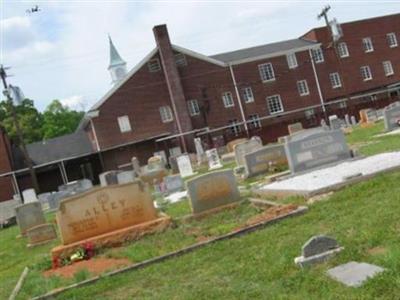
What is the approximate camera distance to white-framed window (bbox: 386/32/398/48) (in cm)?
6028

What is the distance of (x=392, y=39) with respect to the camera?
6056 centimetres

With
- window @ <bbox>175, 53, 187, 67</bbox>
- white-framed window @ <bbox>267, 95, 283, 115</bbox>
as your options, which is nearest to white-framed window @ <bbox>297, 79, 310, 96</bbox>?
white-framed window @ <bbox>267, 95, 283, 115</bbox>

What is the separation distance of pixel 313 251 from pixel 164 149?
43586 millimetres

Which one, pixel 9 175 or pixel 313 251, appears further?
pixel 9 175

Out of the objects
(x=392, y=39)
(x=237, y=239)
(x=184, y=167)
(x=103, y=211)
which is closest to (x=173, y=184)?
(x=184, y=167)

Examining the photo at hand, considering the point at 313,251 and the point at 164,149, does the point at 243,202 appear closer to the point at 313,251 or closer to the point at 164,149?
the point at 313,251

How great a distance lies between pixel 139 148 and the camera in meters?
50.0

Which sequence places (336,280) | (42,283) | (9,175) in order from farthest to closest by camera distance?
(9,175) < (42,283) < (336,280)

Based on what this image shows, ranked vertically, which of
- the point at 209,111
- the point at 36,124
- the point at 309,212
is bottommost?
the point at 309,212

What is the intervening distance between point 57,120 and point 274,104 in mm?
45189

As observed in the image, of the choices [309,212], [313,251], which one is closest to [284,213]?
[309,212]

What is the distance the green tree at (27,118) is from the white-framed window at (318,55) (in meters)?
40.9

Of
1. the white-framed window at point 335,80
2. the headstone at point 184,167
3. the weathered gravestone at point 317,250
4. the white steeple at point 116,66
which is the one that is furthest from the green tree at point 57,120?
the weathered gravestone at point 317,250

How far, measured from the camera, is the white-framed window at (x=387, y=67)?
5891 cm
